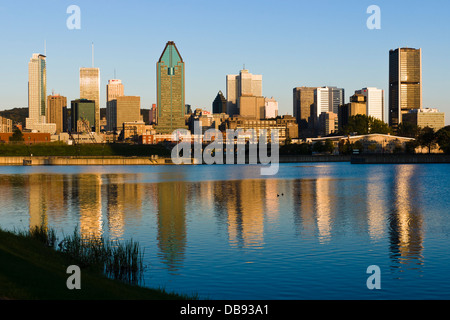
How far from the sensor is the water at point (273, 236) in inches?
1161

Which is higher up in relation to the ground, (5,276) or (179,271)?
(5,276)

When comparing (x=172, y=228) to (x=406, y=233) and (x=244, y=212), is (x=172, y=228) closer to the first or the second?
(x=244, y=212)

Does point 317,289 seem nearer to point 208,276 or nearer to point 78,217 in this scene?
point 208,276

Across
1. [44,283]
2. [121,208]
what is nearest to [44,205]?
[121,208]

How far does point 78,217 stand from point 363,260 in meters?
33.4

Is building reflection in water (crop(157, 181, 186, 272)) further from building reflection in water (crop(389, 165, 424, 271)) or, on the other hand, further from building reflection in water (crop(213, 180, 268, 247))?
building reflection in water (crop(389, 165, 424, 271))

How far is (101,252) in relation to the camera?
113ft

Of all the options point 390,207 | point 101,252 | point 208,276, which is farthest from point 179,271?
point 390,207

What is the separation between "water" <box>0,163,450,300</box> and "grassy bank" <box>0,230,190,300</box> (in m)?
4.93

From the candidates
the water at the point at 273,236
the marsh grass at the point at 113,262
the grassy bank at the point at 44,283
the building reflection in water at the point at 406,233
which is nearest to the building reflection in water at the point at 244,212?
the building reflection in water at the point at 406,233

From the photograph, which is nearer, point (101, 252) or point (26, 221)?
point (101, 252)

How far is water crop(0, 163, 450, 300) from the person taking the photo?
29.5m

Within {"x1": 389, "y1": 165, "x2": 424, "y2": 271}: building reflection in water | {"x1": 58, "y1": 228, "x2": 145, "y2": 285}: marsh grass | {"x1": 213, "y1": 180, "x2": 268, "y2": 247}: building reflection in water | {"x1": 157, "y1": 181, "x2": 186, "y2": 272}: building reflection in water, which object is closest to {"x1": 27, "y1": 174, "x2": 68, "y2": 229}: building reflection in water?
{"x1": 157, "y1": 181, "x2": 186, "y2": 272}: building reflection in water
